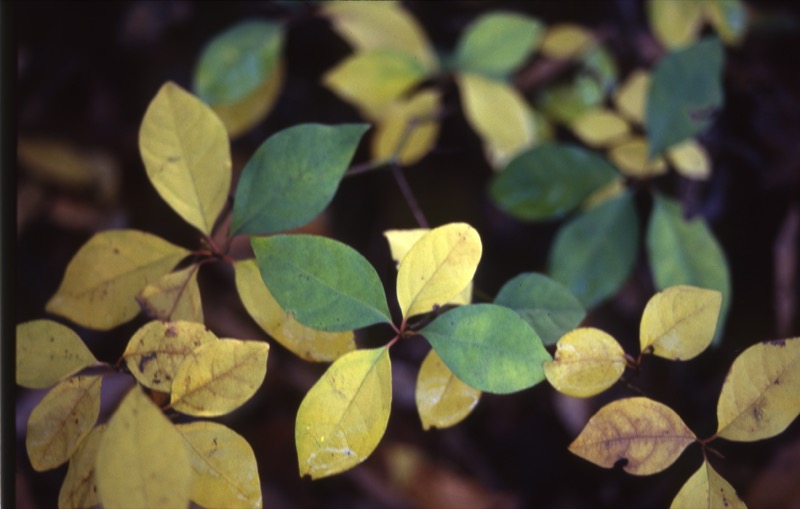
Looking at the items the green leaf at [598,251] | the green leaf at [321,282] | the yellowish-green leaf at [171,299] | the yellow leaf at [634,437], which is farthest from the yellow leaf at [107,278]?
the green leaf at [598,251]

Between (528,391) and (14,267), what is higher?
(14,267)

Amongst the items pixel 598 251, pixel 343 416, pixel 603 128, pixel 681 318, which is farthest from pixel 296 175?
pixel 603 128

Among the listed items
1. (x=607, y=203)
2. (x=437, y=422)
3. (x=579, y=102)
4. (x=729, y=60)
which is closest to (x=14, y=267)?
(x=437, y=422)

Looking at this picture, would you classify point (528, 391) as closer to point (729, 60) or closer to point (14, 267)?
point (729, 60)

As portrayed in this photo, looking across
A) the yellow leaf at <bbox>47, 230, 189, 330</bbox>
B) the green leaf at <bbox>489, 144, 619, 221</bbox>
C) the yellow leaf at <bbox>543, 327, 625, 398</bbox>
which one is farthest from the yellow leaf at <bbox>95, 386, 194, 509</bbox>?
the green leaf at <bbox>489, 144, 619, 221</bbox>

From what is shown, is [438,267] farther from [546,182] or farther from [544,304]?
[546,182]

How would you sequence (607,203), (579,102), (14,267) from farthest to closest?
1. (579,102)
2. (607,203)
3. (14,267)
